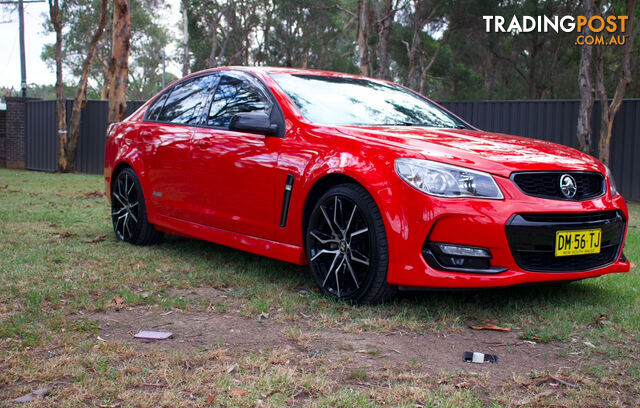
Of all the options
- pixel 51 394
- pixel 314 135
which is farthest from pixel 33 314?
pixel 314 135

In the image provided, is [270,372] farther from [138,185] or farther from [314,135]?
[138,185]

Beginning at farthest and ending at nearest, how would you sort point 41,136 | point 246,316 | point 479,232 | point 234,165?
point 41,136
point 234,165
point 246,316
point 479,232

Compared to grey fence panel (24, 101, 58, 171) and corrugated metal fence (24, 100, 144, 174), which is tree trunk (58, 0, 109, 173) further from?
grey fence panel (24, 101, 58, 171)

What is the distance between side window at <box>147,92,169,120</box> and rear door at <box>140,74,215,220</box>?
0.01 metres

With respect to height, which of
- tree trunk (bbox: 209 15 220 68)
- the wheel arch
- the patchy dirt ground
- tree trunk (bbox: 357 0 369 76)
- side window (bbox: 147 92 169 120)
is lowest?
the patchy dirt ground

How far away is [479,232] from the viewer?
3.75m

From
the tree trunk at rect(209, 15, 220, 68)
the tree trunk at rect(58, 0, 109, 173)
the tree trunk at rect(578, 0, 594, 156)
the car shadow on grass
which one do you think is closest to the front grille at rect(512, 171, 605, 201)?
the car shadow on grass

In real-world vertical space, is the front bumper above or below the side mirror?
below

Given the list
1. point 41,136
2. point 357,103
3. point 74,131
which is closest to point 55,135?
point 41,136

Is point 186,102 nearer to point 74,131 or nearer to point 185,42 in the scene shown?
point 74,131

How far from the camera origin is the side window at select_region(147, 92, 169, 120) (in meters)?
6.23

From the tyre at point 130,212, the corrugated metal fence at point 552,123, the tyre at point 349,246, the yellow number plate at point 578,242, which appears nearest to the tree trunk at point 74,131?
the corrugated metal fence at point 552,123

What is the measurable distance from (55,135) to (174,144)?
1577cm

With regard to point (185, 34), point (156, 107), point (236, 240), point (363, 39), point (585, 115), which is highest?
point (185, 34)
